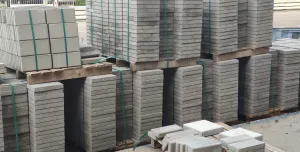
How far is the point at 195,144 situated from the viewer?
27.2 feet

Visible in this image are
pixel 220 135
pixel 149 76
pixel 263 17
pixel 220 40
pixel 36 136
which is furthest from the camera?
pixel 263 17

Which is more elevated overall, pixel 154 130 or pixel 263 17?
pixel 263 17

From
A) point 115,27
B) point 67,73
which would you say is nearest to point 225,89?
point 115,27

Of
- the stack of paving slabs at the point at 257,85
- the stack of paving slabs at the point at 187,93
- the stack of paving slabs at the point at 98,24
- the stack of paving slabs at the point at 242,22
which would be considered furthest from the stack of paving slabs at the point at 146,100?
the stack of paving slabs at the point at 257,85

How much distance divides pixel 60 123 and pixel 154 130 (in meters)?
2.03

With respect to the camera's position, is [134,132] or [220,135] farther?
[134,132]

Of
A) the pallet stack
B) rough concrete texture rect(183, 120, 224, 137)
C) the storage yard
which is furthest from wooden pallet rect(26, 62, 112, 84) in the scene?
rough concrete texture rect(183, 120, 224, 137)

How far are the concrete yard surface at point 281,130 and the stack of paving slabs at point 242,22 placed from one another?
2.14 meters

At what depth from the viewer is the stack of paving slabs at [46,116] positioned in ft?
28.2

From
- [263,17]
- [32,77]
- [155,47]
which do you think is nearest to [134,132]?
[155,47]

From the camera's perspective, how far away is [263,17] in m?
11.8

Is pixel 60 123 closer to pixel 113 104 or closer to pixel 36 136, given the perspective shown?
pixel 36 136

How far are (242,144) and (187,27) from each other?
10.5 feet

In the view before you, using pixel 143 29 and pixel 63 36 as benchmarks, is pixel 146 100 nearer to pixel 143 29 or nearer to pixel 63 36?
pixel 143 29
